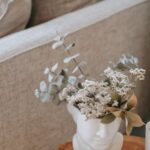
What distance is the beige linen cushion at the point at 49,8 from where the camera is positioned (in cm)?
146

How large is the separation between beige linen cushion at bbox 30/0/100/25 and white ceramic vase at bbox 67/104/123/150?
0.57 metres

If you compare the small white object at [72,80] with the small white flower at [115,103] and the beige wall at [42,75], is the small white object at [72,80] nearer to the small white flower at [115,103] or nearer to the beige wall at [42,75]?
the small white flower at [115,103]

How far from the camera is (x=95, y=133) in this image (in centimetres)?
96

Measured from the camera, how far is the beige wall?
1204mm

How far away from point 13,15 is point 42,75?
0.76 feet

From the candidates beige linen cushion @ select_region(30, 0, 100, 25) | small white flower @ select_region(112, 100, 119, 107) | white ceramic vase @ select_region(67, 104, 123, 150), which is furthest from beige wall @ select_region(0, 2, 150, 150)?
small white flower @ select_region(112, 100, 119, 107)

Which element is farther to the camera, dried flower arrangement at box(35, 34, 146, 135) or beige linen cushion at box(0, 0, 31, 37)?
beige linen cushion at box(0, 0, 31, 37)

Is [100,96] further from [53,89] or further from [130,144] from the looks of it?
[130,144]

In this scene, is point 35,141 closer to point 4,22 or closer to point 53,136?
point 53,136

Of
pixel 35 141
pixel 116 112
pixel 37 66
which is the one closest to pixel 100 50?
pixel 37 66

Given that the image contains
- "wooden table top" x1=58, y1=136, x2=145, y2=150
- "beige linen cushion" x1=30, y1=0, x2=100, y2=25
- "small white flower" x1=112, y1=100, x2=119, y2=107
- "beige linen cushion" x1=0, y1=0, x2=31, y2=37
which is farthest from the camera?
"beige linen cushion" x1=30, y1=0, x2=100, y2=25

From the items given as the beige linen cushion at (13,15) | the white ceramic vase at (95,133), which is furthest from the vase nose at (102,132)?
the beige linen cushion at (13,15)

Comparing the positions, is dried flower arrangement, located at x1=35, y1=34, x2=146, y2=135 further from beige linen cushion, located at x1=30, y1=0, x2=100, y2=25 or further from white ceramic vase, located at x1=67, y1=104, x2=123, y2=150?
beige linen cushion, located at x1=30, y1=0, x2=100, y2=25

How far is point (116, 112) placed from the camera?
0.88 metres
